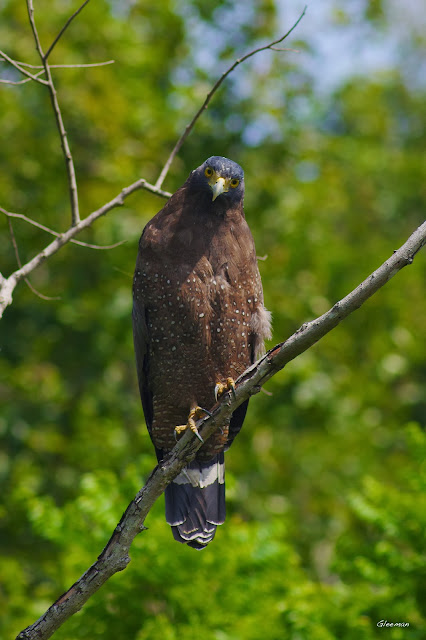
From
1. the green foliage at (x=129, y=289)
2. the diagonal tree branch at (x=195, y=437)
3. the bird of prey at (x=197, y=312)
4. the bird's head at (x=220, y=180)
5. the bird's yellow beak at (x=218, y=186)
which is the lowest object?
the diagonal tree branch at (x=195, y=437)

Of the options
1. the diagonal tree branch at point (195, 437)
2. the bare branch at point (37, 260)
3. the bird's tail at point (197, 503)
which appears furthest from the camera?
the bird's tail at point (197, 503)

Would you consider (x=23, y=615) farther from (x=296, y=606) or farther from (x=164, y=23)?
(x=164, y=23)

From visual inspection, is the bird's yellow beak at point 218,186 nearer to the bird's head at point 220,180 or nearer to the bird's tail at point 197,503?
the bird's head at point 220,180

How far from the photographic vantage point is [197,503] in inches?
147

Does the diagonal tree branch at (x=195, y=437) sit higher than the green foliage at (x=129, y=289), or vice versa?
the green foliage at (x=129, y=289)

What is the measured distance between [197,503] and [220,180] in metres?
1.55

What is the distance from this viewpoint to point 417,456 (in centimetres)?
439

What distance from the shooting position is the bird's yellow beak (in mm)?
3410

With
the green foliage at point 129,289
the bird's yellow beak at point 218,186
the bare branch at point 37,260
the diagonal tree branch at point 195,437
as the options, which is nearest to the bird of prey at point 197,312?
the bird's yellow beak at point 218,186

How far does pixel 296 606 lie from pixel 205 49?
5195 millimetres

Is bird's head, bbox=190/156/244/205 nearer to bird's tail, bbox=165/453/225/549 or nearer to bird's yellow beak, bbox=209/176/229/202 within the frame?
bird's yellow beak, bbox=209/176/229/202

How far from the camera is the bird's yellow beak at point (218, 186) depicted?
3.41 m

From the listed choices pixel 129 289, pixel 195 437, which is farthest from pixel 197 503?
pixel 129 289

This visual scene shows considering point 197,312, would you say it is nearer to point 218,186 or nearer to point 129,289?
point 218,186
